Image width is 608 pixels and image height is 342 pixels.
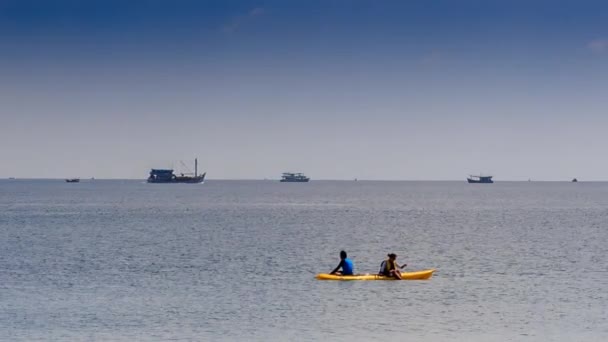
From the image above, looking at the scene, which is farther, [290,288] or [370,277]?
[370,277]

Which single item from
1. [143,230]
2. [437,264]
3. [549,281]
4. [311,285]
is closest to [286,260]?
[437,264]

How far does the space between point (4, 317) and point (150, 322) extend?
21.5 ft

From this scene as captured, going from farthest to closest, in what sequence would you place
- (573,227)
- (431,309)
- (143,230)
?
(573,227)
(143,230)
(431,309)

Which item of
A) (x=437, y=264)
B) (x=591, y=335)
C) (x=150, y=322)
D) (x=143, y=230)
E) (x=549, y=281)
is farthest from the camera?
(x=143, y=230)

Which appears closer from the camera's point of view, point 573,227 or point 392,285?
point 392,285

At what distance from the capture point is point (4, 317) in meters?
41.3

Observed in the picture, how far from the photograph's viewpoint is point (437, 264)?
67250 mm

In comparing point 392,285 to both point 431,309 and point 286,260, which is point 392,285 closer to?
point 431,309

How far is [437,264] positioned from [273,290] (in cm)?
1937

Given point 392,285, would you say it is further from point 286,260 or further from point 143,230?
point 143,230

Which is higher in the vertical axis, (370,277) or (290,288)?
(370,277)

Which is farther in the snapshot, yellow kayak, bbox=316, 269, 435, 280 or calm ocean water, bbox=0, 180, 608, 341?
yellow kayak, bbox=316, 269, 435, 280

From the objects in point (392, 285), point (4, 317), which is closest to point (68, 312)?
point (4, 317)

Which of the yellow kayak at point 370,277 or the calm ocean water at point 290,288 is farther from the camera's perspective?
the yellow kayak at point 370,277
